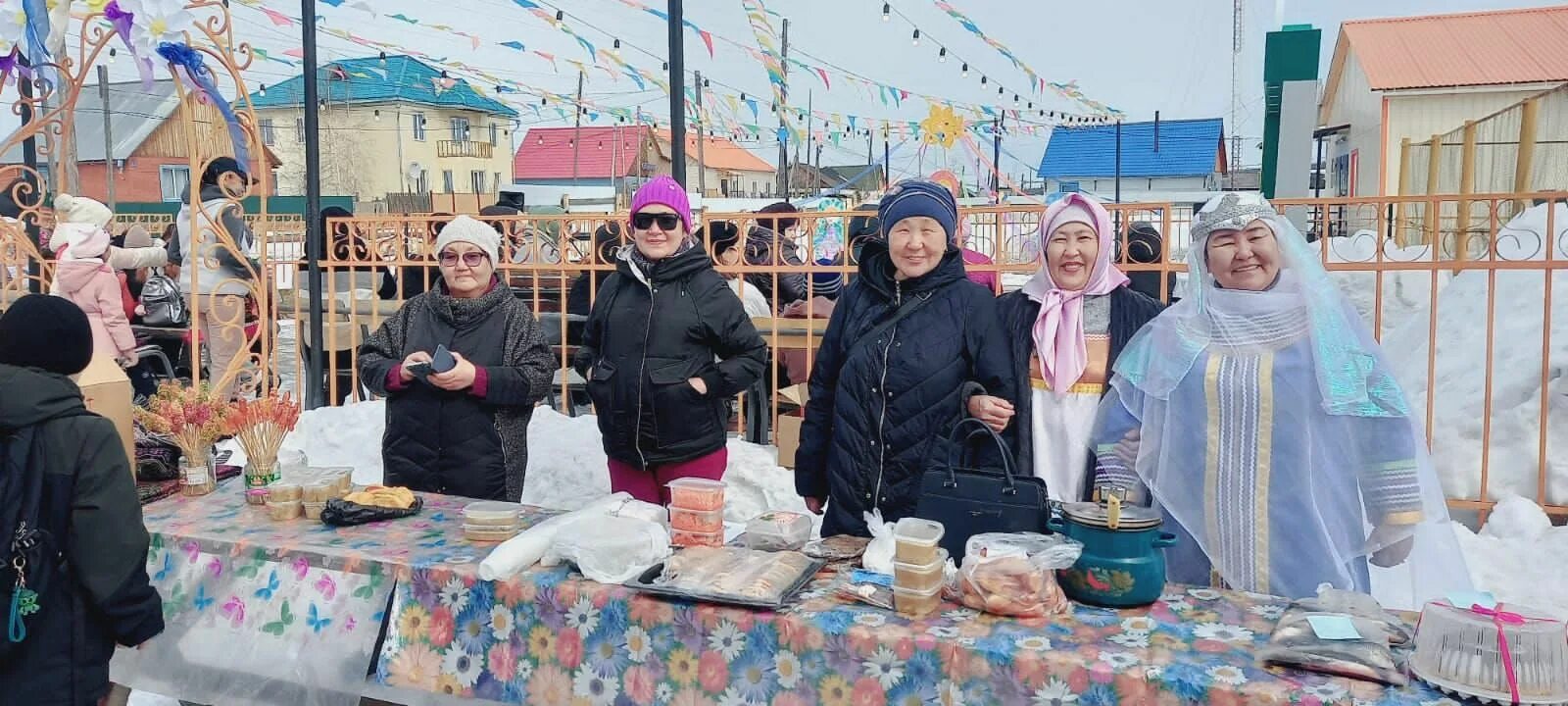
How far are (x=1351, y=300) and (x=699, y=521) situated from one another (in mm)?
4583

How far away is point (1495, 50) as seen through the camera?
16.4 metres

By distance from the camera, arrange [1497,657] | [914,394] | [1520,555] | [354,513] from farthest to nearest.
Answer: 1. [1520,555]
2. [914,394]
3. [354,513]
4. [1497,657]

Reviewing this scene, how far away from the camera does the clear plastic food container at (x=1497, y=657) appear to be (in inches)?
60.5

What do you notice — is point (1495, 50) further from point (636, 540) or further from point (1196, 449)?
point (636, 540)

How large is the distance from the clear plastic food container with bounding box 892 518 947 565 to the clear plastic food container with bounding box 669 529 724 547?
0.53 metres

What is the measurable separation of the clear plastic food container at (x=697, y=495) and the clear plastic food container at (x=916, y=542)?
1.77ft

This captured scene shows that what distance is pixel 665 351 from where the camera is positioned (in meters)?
3.42

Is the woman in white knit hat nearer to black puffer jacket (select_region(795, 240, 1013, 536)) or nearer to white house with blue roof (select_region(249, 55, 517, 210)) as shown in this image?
black puffer jacket (select_region(795, 240, 1013, 536))

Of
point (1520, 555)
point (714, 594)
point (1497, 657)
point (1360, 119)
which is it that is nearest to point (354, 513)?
point (714, 594)

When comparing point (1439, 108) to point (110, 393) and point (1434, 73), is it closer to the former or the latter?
point (1434, 73)

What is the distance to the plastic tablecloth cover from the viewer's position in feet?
7.70

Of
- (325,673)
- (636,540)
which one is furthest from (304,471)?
(636,540)

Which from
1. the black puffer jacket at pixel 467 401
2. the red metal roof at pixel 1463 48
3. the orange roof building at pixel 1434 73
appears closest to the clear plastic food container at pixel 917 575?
the black puffer jacket at pixel 467 401

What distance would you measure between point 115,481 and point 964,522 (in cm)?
169
